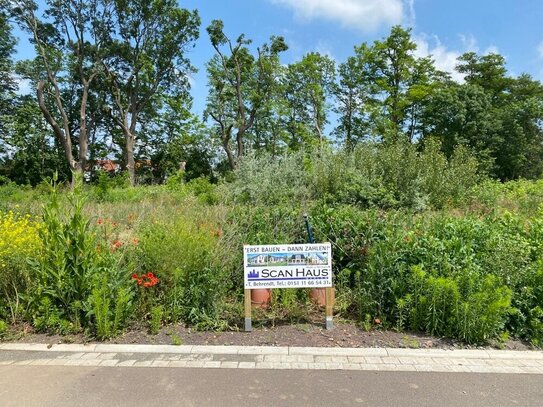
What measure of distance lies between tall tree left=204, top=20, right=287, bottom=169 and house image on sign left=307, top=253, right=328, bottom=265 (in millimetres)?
26627

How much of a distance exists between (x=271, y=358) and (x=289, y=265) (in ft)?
3.68

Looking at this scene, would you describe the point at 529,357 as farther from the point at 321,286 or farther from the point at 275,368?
the point at 275,368

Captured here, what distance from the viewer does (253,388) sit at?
11.1ft

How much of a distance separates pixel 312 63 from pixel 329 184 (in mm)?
28896

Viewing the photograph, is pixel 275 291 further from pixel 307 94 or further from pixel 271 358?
pixel 307 94

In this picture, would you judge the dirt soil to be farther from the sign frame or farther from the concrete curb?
the sign frame

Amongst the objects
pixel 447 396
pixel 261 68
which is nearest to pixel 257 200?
pixel 447 396

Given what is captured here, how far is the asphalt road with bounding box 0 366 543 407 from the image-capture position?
10.4 ft

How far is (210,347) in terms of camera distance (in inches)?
165

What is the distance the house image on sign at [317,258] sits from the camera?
4688 millimetres

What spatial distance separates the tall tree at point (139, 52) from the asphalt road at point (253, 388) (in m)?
28.0

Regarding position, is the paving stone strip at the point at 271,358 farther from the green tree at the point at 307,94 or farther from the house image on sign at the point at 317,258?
the green tree at the point at 307,94

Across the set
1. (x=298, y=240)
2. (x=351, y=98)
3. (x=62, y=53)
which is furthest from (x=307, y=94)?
(x=298, y=240)

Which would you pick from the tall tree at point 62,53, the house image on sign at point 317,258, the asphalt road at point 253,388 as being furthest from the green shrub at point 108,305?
the tall tree at point 62,53
